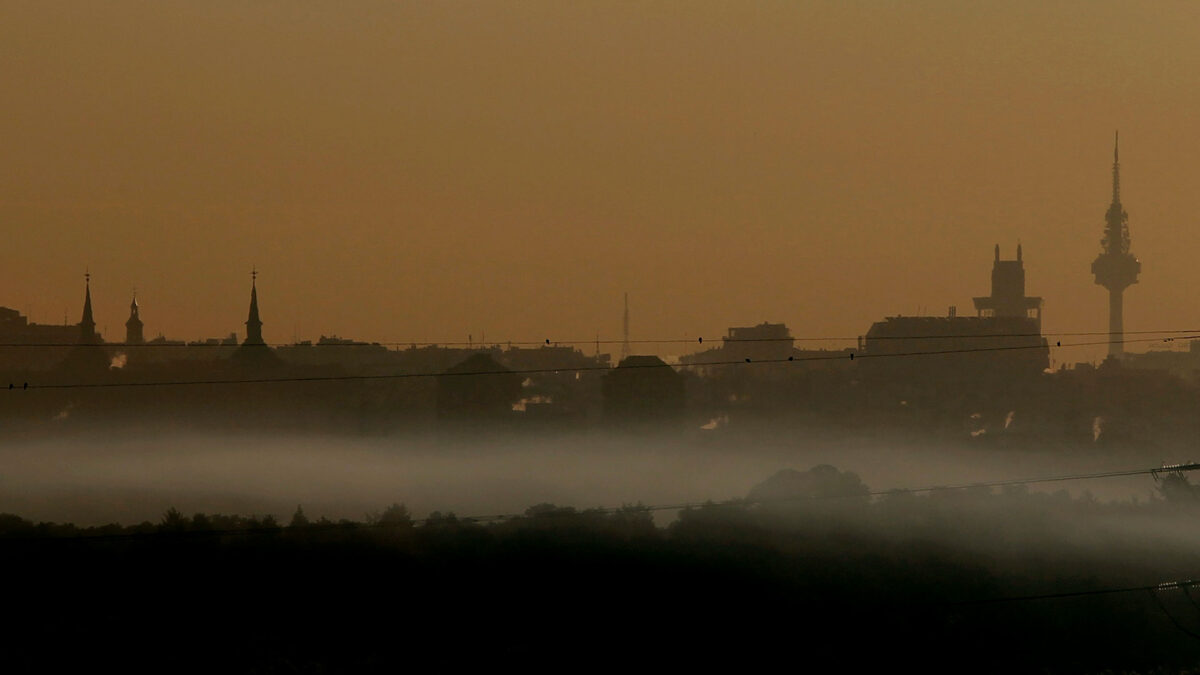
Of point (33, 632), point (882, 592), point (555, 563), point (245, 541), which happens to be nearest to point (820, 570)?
point (882, 592)

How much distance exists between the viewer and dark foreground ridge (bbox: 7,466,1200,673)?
156 m

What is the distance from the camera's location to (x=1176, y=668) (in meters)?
164

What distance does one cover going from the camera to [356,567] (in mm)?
180625

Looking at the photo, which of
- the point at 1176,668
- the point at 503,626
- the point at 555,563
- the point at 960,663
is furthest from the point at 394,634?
the point at 1176,668

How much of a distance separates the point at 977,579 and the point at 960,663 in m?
36.7

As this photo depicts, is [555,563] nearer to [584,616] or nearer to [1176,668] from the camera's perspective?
[584,616]

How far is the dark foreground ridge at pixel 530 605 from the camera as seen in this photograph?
512 ft

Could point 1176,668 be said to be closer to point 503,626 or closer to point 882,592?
point 882,592

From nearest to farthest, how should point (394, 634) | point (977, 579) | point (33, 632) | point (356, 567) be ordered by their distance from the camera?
1. point (33, 632)
2. point (394, 634)
3. point (356, 567)
4. point (977, 579)

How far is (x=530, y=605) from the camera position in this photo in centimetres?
17225

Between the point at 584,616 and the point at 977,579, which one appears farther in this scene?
the point at 977,579

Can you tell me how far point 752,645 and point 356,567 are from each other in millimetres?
34760

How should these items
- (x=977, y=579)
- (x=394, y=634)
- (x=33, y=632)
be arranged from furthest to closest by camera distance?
(x=977, y=579), (x=394, y=634), (x=33, y=632)

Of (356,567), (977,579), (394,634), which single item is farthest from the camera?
(977,579)
